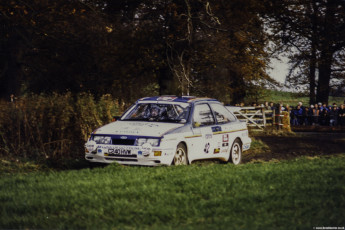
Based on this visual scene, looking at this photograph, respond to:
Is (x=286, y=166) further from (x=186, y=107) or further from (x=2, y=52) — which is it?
(x=2, y=52)

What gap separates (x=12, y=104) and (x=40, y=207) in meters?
7.30

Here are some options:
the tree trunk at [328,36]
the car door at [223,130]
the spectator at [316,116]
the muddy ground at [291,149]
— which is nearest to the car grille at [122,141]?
the car door at [223,130]

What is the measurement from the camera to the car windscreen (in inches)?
515

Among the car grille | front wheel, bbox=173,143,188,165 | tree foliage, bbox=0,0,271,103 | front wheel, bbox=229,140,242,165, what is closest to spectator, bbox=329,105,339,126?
tree foliage, bbox=0,0,271,103

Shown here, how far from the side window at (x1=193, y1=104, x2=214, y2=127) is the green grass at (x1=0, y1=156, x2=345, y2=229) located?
2.47 metres

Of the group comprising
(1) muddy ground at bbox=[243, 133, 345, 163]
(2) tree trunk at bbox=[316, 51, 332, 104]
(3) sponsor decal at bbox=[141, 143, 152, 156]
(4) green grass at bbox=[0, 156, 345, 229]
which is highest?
(2) tree trunk at bbox=[316, 51, 332, 104]

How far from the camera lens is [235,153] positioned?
14766 millimetres

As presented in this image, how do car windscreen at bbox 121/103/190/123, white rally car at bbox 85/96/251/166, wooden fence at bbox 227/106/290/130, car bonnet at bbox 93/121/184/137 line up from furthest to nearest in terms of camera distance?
wooden fence at bbox 227/106/290/130 → car windscreen at bbox 121/103/190/123 → car bonnet at bbox 93/121/184/137 → white rally car at bbox 85/96/251/166

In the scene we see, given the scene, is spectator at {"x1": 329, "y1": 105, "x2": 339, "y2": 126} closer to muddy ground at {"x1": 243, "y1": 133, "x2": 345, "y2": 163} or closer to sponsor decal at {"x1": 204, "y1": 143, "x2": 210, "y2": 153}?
muddy ground at {"x1": 243, "y1": 133, "x2": 345, "y2": 163}

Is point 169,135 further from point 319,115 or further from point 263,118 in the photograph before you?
point 319,115

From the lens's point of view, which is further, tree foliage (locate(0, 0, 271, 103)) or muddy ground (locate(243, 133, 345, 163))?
tree foliage (locate(0, 0, 271, 103))

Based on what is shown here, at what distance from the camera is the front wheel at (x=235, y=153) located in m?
14.5

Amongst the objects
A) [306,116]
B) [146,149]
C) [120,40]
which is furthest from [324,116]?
[146,149]

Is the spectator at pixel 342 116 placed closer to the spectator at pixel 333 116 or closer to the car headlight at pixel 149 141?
the spectator at pixel 333 116
